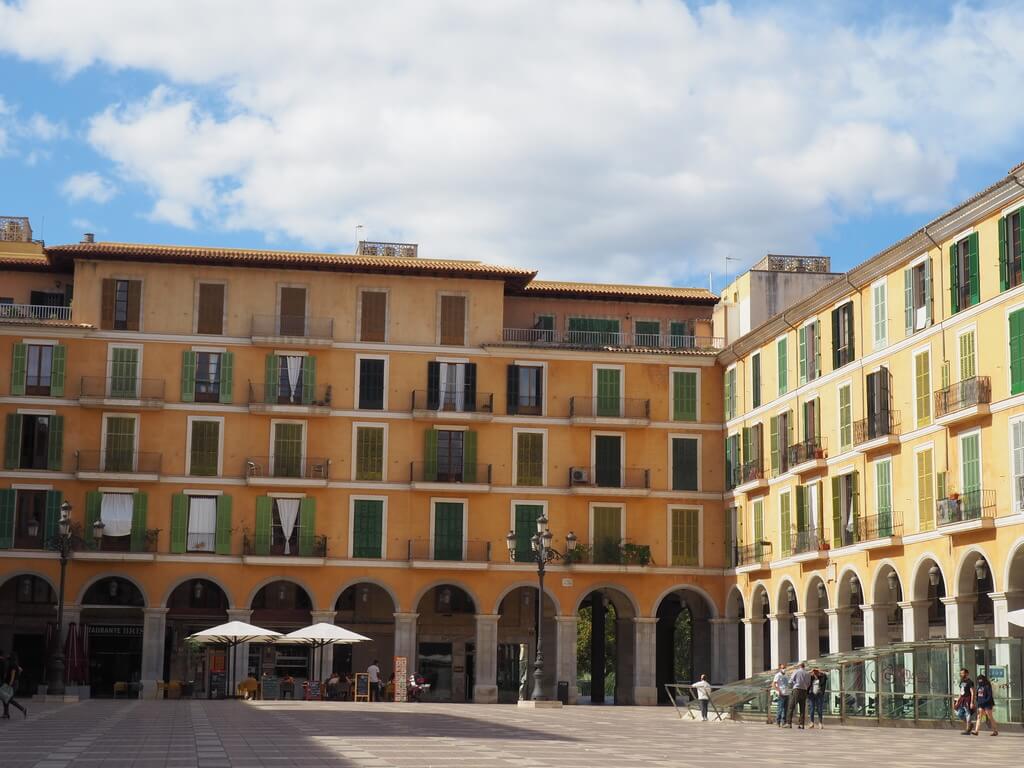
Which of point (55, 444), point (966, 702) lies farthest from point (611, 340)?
point (966, 702)

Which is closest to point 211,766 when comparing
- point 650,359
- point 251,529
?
point 251,529

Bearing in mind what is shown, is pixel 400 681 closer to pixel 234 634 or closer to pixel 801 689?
pixel 234 634

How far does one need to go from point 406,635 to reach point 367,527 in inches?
180

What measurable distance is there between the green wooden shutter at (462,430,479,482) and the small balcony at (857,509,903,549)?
57.9ft

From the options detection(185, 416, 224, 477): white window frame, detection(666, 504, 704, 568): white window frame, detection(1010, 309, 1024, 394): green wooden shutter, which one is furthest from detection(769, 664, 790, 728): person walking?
detection(185, 416, 224, 477): white window frame

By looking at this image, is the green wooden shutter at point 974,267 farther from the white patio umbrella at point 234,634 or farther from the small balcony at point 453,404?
the white patio umbrella at point 234,634

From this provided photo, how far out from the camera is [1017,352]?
1609 inches

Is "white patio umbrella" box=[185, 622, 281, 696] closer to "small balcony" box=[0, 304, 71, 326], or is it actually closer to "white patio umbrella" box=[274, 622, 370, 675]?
"white patio umbrella" box=[274, 622, 370, 675]

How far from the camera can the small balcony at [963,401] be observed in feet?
137

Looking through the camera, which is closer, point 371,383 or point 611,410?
point 371,383

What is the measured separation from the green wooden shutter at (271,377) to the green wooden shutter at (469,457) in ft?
25.6

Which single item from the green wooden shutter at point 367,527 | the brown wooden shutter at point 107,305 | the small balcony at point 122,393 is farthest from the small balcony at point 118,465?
the green wooden shutter at point 367,527

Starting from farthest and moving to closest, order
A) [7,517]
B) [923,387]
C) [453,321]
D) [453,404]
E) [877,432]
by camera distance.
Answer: [453,321] < [453,404] < [7,517] < [877,432] < [923,387]

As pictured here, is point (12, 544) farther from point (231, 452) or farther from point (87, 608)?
point (231, 452)
